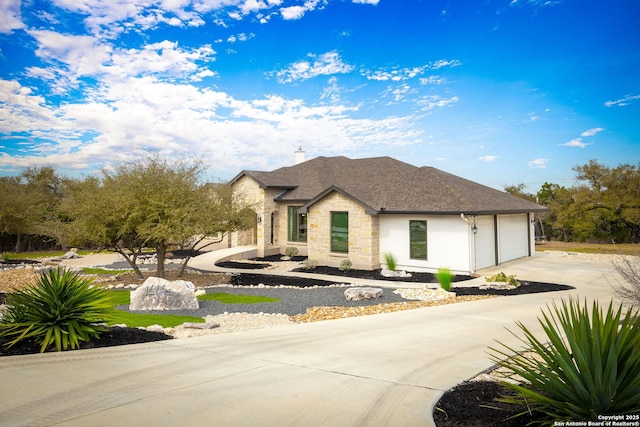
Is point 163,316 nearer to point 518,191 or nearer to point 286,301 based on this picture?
point 286,301

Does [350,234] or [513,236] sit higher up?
[350,234]

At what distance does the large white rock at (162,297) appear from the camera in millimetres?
10984

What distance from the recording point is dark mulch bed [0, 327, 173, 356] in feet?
20.4

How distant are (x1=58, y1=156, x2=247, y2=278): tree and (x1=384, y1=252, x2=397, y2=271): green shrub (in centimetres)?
746

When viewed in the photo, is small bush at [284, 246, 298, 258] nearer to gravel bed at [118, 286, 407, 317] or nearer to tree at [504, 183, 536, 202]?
gravel bed at [118, 286, 407, 317]

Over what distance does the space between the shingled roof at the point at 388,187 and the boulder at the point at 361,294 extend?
20.4ft

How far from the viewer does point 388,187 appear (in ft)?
69.1

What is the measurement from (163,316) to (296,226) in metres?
15.3

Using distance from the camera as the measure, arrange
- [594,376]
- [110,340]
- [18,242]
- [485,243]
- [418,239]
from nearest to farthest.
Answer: [594,376] → [110,340] → [418,239] → [485,243] → [18,242]

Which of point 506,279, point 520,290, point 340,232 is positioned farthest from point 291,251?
point 520,290

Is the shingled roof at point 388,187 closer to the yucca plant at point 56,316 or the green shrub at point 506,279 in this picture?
the green shrub at point 506,279

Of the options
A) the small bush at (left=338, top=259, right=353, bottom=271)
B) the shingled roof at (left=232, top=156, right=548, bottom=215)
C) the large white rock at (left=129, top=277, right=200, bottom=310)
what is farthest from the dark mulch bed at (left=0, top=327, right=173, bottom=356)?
the shingled roof at (left=232, top=156, right=548, bottom=215)

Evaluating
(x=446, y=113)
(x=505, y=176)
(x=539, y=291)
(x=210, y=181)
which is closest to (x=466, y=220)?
(x=539, y=291)

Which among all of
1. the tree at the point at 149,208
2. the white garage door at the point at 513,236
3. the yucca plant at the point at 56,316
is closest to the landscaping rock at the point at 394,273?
the white garage door at the point at 513,236
